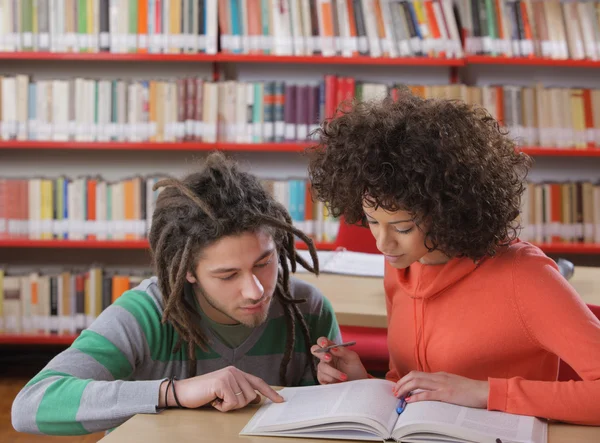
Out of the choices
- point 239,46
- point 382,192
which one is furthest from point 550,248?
point 382,192

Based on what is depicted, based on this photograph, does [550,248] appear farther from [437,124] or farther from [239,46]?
[437,124]

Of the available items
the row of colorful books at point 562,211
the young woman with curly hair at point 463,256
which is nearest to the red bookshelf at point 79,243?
the row of colorful books at point 562,211

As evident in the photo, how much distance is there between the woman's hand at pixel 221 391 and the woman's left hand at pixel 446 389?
0.70 feet

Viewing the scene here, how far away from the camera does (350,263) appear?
2684 mm

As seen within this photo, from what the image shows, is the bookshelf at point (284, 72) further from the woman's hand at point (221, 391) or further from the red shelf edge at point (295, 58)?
the woman's hand at point (221, 391)

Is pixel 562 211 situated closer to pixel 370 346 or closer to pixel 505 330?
pixel 370 346

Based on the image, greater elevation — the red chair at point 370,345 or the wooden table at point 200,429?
the wooden table at point 200,429

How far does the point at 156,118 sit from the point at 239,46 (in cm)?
49

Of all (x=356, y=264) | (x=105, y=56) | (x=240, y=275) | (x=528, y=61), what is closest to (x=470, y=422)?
(x=240, y=275)

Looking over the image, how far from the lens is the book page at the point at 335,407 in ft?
3.90

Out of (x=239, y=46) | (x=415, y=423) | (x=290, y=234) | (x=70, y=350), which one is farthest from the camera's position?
(x=239, y=46)

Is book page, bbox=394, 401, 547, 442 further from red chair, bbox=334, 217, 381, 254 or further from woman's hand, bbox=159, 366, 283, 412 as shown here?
red chair, bbox=334, 217, 381, 254

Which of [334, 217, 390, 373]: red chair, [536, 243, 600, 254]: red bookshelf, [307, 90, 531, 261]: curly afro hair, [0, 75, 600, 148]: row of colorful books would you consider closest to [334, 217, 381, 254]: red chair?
[334, 217, 390, 373]: red chair

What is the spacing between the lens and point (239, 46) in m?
3.65
